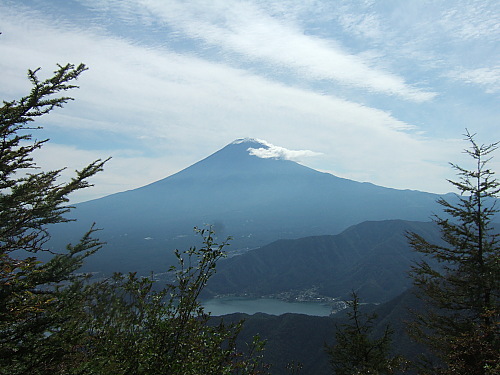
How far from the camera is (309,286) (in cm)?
15550

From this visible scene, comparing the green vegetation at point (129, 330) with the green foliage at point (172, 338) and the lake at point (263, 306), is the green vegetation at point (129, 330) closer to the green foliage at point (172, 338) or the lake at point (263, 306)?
the green foliage at point (172, 338)

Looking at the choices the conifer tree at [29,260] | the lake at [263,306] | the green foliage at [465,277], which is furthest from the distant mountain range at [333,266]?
the conifer tree at [29,260]

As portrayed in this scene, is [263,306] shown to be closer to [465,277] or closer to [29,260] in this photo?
[465,277]

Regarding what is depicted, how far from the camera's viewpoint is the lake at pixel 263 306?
10925cm

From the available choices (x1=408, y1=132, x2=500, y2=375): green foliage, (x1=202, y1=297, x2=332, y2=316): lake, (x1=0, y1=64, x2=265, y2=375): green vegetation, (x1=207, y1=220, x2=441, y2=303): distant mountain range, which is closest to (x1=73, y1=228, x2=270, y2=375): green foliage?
(x1=0, y1=64, x2=265, y2=375): green vegetation

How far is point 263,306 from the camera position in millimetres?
120812

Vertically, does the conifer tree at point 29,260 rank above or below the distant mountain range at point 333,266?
above

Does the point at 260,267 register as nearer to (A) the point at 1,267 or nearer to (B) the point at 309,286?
(B) the point at 309,286

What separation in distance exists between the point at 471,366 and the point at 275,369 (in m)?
47.1

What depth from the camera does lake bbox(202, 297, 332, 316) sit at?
358ft

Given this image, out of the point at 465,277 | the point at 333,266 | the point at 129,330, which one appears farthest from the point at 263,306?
the point at 129,330

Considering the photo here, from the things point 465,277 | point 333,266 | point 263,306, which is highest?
point 465,277

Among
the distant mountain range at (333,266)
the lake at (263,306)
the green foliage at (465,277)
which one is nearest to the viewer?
the green foliage at (465,277)

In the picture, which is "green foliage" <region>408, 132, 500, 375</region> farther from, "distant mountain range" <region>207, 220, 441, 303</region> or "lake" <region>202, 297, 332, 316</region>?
"distant mountain range" <region>207, 220, 441, 303</region>
